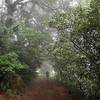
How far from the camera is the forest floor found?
16547mm

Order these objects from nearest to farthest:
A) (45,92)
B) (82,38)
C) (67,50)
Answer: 1. (82,38)
2. (67,50)
3. (45,92)

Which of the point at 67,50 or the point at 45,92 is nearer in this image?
the point at 67,50

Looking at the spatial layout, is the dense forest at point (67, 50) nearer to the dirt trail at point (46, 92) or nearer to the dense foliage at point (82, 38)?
the dense foliage at point (82, 38)

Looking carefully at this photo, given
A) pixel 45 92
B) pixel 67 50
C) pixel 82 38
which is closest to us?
pixel 82 38

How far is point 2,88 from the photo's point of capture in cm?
1512

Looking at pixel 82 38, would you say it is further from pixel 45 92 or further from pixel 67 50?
pixel 45 92

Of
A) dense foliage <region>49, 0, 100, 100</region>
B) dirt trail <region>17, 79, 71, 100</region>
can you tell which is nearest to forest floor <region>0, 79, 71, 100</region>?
dirt trail <region>17, 79, 71, 100</region>

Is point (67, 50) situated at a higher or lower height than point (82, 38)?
lower

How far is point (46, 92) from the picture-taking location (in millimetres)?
18453

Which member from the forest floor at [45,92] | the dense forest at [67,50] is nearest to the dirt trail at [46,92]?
the forest floor at [45,92]

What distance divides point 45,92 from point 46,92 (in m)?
0.07

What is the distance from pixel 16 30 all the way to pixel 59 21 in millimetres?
5850

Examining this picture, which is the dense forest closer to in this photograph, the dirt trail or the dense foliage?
the dense foliage

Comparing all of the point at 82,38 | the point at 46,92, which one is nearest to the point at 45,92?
the point at 46,92
